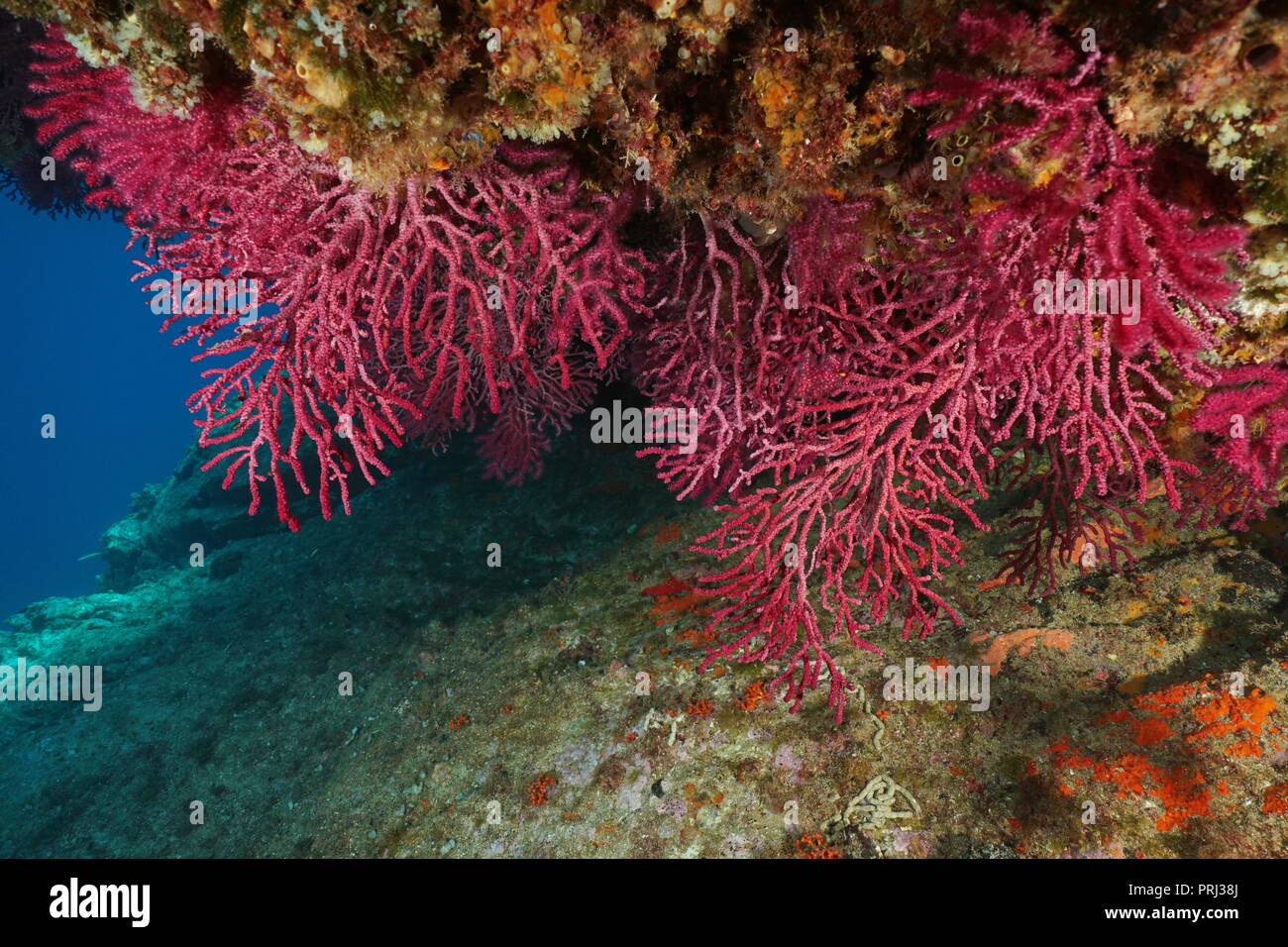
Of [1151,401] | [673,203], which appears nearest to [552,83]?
[673,203]

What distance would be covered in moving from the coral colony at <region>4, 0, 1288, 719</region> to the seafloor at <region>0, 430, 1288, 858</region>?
2.85ft

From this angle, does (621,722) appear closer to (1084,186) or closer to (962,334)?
(962,334)

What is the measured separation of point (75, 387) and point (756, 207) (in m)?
158

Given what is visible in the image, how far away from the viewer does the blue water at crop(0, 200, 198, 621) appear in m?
85.6

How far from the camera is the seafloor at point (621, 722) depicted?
3.30m

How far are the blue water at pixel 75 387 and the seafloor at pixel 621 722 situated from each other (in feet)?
324

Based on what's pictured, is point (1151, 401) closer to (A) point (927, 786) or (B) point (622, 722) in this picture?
(A) point (927, 786)

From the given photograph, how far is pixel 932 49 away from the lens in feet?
7.31

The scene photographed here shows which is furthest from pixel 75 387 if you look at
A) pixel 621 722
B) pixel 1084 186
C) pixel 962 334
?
pixel 1084 186

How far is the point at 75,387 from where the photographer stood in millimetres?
111500
